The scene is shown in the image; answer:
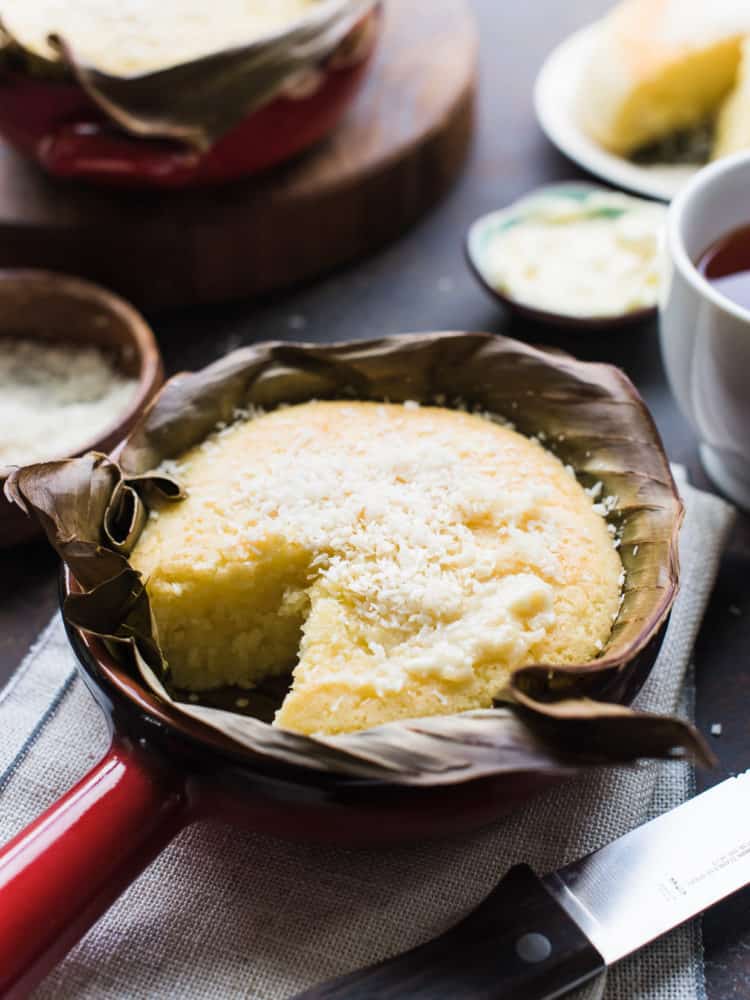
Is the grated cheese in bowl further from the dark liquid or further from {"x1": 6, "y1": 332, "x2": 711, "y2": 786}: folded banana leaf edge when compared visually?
the dark liquid

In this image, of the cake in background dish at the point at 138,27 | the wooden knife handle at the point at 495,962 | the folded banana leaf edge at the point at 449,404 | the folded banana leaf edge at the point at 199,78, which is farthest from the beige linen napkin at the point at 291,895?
the cake in background dish at the point at 138,27

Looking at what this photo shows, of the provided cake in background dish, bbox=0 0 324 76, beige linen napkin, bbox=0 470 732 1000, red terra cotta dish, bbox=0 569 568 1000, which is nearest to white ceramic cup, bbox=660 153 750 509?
Answer: beige linen napkin, bbox=0 470 732 1000

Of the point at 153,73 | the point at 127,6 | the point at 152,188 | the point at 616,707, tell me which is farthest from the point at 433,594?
the point at 127,6

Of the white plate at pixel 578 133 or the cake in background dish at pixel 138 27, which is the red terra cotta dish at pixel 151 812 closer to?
the cake in background dish at pixel 138 27

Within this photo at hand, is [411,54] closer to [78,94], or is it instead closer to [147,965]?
[78,94]

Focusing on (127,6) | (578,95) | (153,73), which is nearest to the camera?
(153,73)
